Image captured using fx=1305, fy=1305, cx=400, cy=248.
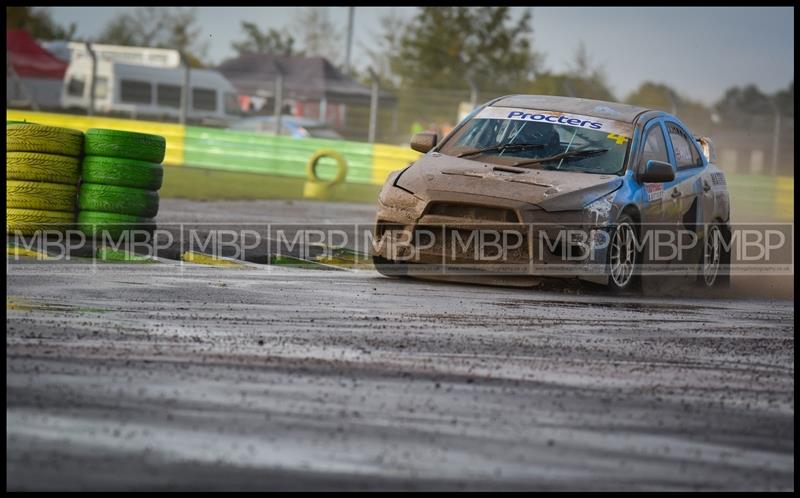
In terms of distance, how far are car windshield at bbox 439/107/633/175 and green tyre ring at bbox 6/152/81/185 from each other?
3.21 meters

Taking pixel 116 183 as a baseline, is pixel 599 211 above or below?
below

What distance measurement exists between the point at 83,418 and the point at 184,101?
25.2 m

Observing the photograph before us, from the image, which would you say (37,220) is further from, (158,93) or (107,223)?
(158,93)

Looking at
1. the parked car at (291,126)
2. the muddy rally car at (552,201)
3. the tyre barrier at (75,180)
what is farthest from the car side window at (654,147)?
the parked car at (291,126)

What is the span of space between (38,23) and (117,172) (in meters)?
82.5

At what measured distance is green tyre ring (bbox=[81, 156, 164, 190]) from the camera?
36.4ft

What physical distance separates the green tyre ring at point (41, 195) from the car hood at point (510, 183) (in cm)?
299

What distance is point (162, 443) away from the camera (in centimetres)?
447

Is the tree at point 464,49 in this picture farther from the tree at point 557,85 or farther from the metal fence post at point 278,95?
the metal fence post at point 278,95

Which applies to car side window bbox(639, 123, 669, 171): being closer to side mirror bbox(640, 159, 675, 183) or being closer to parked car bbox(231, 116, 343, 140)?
side mirror bbox(640, 159, 675, 183)

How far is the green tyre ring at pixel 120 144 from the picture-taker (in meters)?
11.1

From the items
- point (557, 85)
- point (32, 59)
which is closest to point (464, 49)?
point (557, 85)

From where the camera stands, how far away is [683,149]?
1162 cm
